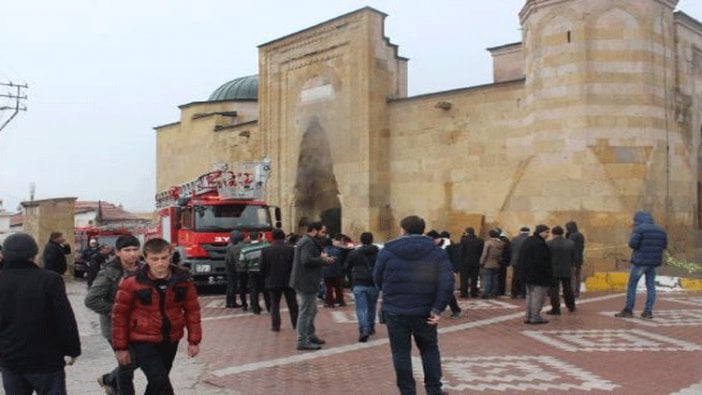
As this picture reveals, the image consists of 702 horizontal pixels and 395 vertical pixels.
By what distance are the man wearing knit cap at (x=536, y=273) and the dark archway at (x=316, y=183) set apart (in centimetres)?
1383

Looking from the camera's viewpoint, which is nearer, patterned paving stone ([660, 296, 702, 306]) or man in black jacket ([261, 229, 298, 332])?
man in black jacket ([261, 229, 298, 332])

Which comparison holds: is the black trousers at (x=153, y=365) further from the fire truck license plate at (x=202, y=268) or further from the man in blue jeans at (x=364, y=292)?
the fire truck license plate at (x=202, y=268)

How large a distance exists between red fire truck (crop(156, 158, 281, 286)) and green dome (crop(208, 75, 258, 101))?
1305 cm

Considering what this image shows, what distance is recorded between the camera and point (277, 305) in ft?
36.0

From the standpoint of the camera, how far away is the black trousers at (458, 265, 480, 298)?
51.4 feet

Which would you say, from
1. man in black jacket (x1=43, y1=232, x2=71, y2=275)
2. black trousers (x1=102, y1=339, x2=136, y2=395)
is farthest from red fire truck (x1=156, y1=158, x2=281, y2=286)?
black trousers (x1=102, y1=339, x2=136, y2=395)

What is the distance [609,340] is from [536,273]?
1.83 metres

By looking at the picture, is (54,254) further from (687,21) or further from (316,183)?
(687,21)

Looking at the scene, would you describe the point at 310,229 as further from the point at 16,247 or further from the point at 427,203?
the point at 427,203

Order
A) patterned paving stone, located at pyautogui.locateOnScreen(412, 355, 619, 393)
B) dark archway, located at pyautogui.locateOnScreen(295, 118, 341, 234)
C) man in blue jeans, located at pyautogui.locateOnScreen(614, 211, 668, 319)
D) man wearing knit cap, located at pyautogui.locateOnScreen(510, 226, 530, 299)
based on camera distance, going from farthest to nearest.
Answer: dark archway, located at pyautogui.locateOnScreen(295, 118, 341, 234), man wearing knit cap, located at pyautogui.locateOnScreen(510, 226, 530, 299), man in blue jeans, located at pyautogui.locateOnScreen(614, 211, 668, 319), patterned paving stone, located at pyautogui.locateOnScreen(412, 355, 619, 393)

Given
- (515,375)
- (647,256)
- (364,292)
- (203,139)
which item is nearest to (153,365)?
(515,375)

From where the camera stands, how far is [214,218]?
18.5m

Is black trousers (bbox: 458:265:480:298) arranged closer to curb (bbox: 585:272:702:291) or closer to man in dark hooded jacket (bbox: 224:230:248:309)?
curb (bbox: 585:272:702:291)

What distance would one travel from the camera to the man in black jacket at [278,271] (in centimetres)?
1073
